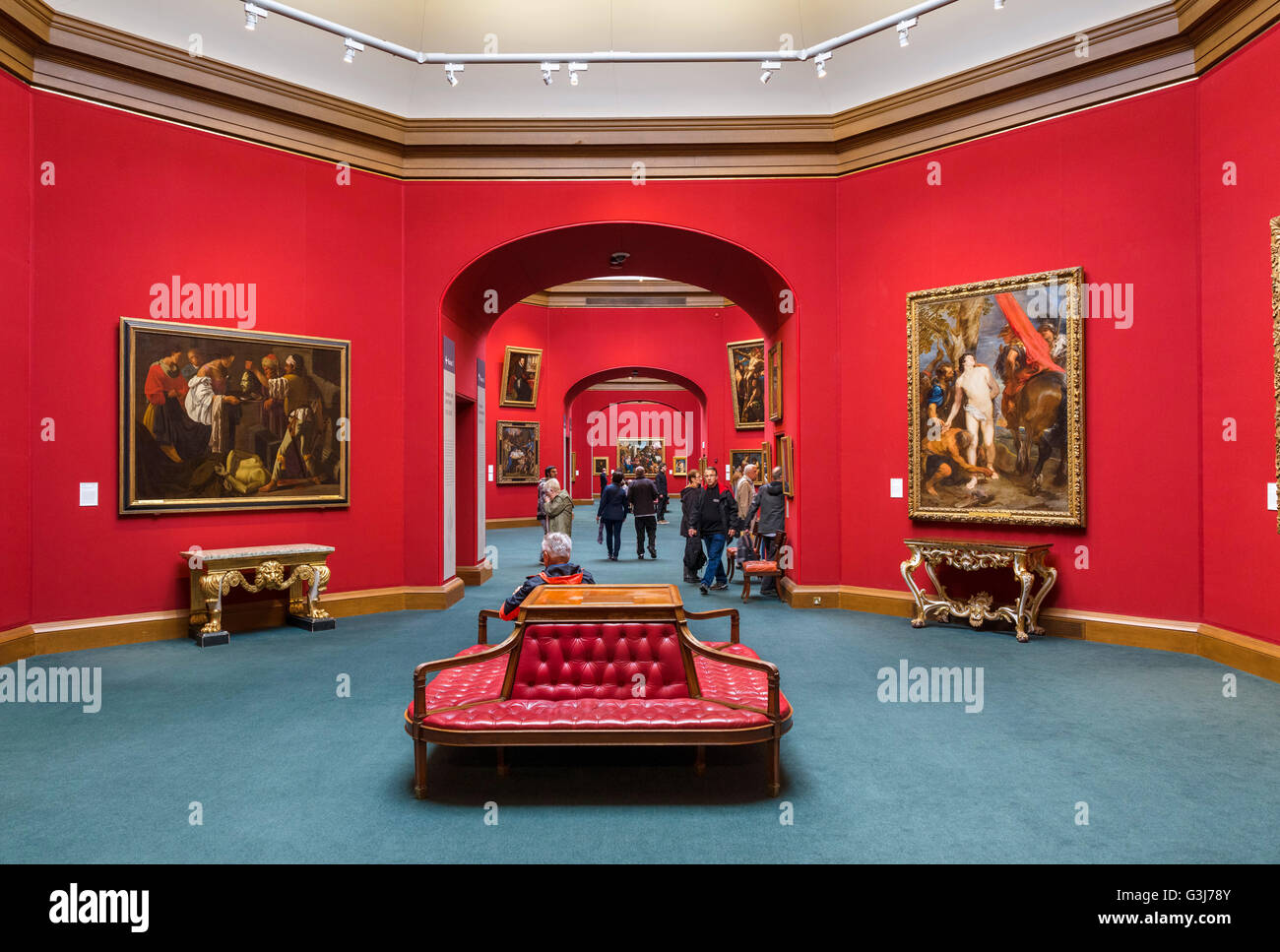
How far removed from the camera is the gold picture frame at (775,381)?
11.5 metres

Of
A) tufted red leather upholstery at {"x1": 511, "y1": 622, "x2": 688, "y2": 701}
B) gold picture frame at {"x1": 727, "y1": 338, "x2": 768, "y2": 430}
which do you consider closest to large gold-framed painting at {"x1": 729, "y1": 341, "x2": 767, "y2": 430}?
gold picture frame at {"x1": 727, "y1": 338, "x2": 768, "y2": 430}

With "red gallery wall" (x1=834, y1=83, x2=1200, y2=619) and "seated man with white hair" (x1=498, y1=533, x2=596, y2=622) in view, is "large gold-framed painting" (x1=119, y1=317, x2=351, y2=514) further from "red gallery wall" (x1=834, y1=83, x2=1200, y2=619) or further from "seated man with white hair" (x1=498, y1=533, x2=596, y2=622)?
"red gallery wall" (x1=834, y1=83, x2=1200, y2=619)

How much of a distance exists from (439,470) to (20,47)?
6.04 meters

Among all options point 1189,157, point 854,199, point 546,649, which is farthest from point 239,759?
point 1189,157

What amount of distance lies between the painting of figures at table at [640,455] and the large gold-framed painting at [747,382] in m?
17.7

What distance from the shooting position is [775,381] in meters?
11.8

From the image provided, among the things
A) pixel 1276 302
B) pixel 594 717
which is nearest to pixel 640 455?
pixel 1276 302

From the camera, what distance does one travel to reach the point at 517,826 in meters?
3.74

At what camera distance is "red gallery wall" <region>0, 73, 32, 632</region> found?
22.7ft

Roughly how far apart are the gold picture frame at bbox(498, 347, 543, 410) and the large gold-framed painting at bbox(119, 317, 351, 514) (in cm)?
1217

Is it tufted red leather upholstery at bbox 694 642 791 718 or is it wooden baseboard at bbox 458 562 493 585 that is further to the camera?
wooden baseboard at bbox 458 562 493 585

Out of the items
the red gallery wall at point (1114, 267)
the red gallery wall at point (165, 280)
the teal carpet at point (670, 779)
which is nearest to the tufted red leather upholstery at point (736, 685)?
the teal carpet at point (670, 779)

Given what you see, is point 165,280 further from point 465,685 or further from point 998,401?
point 998,401

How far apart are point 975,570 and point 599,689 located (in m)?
6.13
